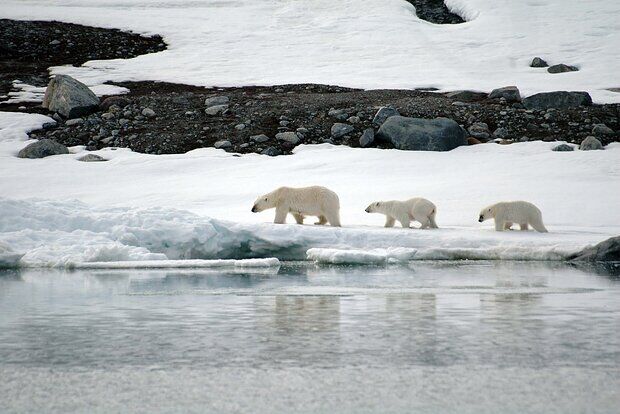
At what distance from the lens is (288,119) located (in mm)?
26500

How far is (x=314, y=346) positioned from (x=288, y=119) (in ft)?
68.6

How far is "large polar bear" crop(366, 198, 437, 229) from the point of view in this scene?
45.1 feet

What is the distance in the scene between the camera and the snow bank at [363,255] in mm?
11789

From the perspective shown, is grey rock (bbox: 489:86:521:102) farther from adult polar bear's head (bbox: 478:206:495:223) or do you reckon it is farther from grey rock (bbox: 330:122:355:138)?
adult polar bear's head (bbox: 478:206:495:223)

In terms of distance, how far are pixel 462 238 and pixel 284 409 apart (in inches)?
336

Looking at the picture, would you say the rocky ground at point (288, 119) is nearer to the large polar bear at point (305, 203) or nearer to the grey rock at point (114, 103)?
the grey rock at point (114, 103)

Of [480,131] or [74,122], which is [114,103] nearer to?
[74,122]

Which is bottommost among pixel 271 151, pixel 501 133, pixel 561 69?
pixel 271 151

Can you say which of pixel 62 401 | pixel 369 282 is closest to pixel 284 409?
pixel 62 401

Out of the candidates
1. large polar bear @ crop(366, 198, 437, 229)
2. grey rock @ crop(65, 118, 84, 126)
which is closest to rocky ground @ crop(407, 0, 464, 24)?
grey rock @ crop(65, 118, 84, 126)

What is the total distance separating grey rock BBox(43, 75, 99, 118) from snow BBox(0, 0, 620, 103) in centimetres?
342

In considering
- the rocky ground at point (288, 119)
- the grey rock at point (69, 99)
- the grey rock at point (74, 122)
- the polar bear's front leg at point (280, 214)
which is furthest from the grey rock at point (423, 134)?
the polar bear's front leg at point (280, 214)

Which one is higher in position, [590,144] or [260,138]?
[260,138]

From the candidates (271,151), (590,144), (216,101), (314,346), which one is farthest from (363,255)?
(216,101)
